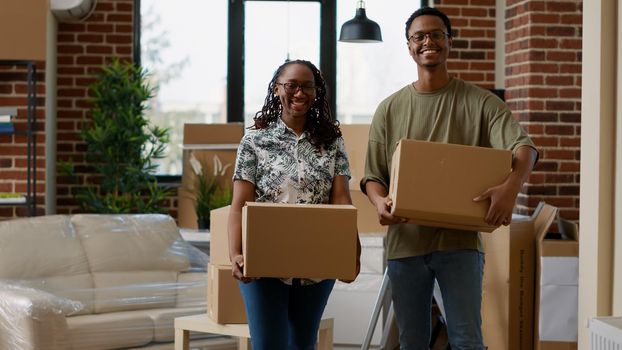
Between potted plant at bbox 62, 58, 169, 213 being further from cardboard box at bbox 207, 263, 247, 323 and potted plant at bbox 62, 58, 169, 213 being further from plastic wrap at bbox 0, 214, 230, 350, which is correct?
cardboard box at bbox 207, 263, 247, 323

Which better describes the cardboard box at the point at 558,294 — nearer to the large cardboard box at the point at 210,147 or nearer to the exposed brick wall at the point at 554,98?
the exposed brick wall at the point at 554,98

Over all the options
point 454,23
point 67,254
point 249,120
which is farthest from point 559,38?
point 67,254

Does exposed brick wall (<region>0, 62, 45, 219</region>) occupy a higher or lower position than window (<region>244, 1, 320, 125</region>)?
lower

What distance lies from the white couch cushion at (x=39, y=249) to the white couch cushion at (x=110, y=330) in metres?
0.33

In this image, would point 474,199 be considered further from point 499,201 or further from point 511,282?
point 511,282

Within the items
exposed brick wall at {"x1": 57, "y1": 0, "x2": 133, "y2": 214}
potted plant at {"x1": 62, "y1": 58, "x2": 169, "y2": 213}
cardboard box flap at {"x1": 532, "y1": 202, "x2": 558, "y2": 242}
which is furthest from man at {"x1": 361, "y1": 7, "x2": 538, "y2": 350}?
exposed brick wall at {"x1": 57, "y1": 0, "x2": 133, "y2": 214}

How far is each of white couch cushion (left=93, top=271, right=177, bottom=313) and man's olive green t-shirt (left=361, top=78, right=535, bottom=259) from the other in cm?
212

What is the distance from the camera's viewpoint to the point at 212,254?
150 inches

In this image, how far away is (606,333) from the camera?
9.02ft

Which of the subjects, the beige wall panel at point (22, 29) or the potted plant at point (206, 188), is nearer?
the beige wall panel at point (22, 29)

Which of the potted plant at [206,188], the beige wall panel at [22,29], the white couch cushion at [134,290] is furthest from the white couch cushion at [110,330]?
the beige wall panel at [22,29]

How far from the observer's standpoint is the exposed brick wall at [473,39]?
605cm

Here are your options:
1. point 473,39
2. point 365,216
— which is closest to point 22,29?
point 365,216

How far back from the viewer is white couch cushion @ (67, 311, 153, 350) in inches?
170
